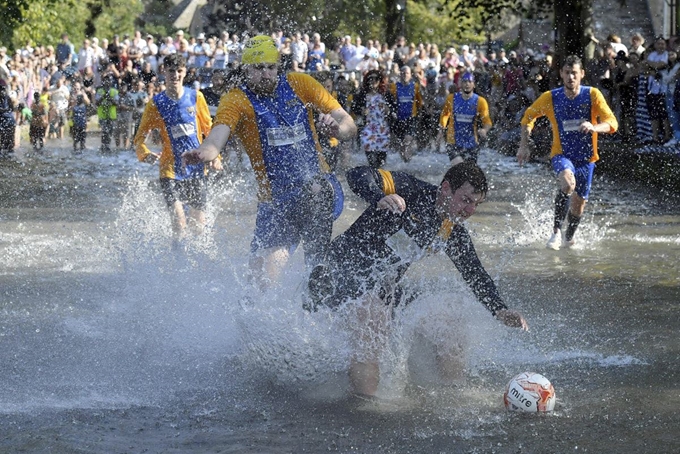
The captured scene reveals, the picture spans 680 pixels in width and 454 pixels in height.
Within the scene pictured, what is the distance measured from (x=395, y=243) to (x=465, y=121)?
9895 mm

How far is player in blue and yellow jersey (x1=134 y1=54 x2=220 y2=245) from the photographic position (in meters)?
9.06

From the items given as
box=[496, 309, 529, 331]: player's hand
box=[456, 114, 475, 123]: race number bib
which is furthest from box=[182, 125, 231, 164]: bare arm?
box=[456, 114, 475, 123]: race number bib

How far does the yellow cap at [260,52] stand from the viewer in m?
6.36

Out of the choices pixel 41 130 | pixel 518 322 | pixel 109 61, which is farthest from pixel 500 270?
pixel 109 61

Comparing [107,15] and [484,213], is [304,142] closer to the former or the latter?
[484,213]

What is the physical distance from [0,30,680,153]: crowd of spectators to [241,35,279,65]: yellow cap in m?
10.5

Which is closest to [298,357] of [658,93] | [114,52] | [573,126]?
[573,126]

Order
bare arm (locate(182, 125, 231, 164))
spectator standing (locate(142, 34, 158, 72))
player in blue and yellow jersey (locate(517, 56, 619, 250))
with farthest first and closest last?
spectator standing (locate(142, 34, 158, 72)), player in blue and yellow jersey (locate(517, 56, 619, 250)), bare arm (locate(182, 125, 231, 164))

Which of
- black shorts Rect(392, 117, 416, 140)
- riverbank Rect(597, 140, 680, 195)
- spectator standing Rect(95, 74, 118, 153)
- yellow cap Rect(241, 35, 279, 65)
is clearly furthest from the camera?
spectator standing Rect(95, 74, 118, 153)

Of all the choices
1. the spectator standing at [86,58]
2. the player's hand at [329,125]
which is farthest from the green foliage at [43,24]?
the player's hand at [329,125]

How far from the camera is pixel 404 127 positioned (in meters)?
19.1

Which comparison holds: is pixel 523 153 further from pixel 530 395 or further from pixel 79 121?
Result: pixel 79 121

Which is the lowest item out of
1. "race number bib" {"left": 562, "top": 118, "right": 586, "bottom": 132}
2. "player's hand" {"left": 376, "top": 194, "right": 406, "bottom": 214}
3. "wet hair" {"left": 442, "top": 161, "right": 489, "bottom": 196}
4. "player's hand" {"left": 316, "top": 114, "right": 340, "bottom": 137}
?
"player's hand" {"left": 376, "top": 194, "right": 406, "bottom": 214}

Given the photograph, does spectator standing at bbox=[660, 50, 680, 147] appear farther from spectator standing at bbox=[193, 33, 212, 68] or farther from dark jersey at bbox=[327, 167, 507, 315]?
spectator standing at bbox=[193, 33, 212, 68]
